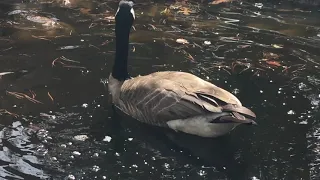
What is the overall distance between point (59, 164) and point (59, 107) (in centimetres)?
124

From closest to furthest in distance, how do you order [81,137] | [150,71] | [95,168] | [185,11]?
1. [95,168]
2. [81,137]
3. [150,71]
4. [185,11]

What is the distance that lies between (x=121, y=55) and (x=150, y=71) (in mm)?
715

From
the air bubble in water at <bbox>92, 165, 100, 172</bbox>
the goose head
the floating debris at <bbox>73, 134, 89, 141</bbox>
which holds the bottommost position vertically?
the air bubble in water at <bbox>92, 165, 100, 172</bbox>

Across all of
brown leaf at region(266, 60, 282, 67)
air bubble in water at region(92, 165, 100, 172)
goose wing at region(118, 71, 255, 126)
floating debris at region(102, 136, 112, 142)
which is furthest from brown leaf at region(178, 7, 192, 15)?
air bubble in water at region(92, 165, 100, 172)

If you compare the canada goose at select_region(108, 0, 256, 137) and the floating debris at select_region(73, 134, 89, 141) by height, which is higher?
the canada goose at select_region(108, 0, 256, 137)

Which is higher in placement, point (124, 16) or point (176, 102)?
point (124, 16)

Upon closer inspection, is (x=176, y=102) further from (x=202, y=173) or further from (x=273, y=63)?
(x=273, y=63)

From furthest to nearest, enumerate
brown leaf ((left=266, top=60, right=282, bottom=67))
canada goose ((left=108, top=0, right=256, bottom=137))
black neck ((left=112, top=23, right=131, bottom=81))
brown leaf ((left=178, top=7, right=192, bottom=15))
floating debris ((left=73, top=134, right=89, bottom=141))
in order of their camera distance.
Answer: brown leaf ((left=178, top=7, right=192, bottom=15)), brown leaf ((left=266, top=60, right=282, bottom=67)), black neck ((left=112, top=23, right=131, bottom=81)), floating debris ((left=73, top=134, right=89, bottom=141)), canada goose ((left=108, top=0, right=256, bottom=137))

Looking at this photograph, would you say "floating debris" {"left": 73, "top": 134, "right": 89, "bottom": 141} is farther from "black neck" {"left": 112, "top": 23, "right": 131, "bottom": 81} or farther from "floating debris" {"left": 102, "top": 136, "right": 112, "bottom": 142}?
"black neck" {"left": 112, "top": 23, "right": 131, "bottom": 81}

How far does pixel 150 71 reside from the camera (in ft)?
A: 23.1

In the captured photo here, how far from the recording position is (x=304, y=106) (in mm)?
6113

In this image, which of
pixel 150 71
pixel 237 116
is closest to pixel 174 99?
pixel 237 116

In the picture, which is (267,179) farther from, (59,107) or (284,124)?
(59,107)

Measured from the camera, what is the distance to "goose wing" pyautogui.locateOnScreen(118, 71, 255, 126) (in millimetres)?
Result: 5094
